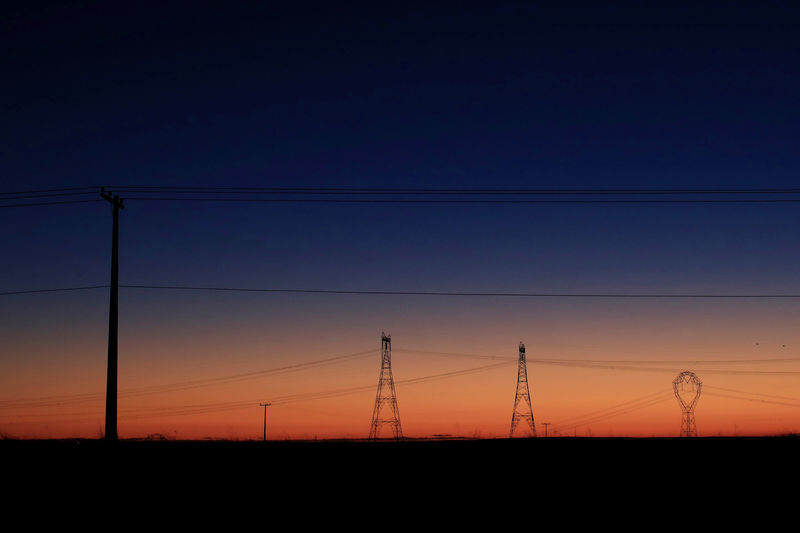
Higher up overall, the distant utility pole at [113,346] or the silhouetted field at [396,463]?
the distant utility pole at [113,346]

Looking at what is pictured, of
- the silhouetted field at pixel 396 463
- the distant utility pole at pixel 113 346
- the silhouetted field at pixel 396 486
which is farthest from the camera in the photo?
the distant utility pole at pixel 113 346

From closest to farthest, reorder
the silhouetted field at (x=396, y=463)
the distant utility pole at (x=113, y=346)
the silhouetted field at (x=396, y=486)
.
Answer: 1. the silhouetted field at (x=396, y=486)
2. the silhouetted field at (x=396, y=463)
3. the distant utility pole at (x=113, y=346)

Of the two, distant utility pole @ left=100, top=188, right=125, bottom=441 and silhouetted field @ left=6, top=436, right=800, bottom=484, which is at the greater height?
distant utility pole @ left=100, top=188, right=125, bottom=441

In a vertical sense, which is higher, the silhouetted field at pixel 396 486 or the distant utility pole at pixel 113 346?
the distant utility pole at pixel 113 346

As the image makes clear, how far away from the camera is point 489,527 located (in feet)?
61.5

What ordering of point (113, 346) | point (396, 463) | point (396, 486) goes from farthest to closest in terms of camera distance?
point (113, 346) → point (396, 463) → point (396, 486)

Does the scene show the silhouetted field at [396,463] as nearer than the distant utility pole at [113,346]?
Yes

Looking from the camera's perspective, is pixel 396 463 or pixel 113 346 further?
pixel 113 346

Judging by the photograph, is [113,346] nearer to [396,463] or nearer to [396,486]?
[396,463]

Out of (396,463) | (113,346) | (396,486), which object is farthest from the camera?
(113,346)

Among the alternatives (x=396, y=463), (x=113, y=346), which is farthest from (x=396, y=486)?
(x=113, y=346)

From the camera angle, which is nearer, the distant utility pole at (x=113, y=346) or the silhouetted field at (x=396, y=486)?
the silhouetted field at (x=396, y=486)

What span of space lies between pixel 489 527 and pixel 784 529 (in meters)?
6.85

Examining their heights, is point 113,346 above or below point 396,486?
above
